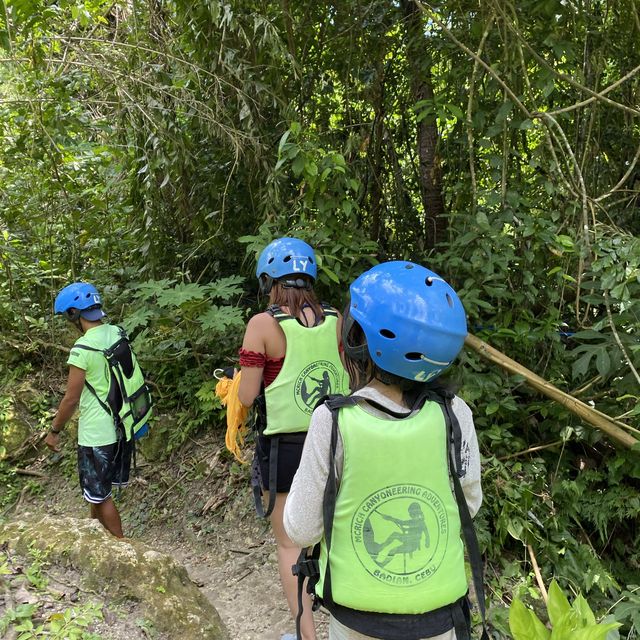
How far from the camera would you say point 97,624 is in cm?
240

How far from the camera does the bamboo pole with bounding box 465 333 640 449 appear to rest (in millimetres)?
3521

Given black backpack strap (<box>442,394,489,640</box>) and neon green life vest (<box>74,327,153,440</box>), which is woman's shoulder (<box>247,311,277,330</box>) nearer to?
black backpack strap (<box>442,394,489,640</box>)

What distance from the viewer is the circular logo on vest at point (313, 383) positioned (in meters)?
2.68

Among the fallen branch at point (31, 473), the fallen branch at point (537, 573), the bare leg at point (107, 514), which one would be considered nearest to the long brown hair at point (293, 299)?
the fallen branch at point (537, 573)

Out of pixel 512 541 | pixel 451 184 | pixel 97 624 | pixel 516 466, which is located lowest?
pixel 512 541

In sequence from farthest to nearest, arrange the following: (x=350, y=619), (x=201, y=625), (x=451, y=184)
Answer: (x=451, y=184) → (x=201, y=625) → (x=350, y=619)

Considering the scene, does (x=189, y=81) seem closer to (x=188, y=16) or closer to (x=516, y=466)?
(x=188, y=16)

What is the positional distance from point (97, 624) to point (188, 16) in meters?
4.22

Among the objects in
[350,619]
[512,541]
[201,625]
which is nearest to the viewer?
[350,619]

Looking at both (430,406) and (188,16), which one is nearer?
→ (430,406)

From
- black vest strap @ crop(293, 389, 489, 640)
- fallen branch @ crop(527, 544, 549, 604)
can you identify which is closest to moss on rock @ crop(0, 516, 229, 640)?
black vest strap @ crop(293, 389, 489, 640)

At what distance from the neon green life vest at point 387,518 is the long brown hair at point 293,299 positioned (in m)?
1.29

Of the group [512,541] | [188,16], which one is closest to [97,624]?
[512,541]

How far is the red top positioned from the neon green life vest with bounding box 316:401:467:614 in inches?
46.3
